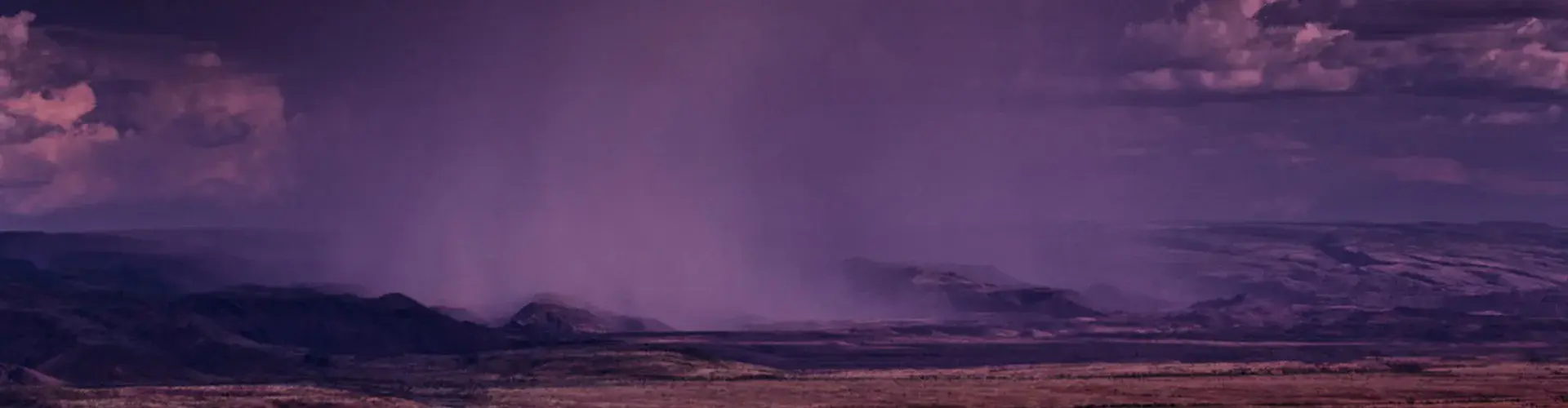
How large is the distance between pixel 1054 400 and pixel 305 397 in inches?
2515

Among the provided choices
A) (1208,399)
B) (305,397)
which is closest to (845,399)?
(1208,399)

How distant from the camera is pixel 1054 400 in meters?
170

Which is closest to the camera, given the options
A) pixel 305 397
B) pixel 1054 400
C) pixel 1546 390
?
pixel 305 397

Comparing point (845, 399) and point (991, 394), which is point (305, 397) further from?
point (991, 394)

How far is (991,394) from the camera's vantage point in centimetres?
17712

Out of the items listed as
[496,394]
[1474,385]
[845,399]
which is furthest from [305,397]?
[1474,385]

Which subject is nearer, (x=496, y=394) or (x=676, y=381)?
(x=496, y=394)

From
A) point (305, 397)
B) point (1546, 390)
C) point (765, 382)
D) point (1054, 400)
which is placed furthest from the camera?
point (765, 382)

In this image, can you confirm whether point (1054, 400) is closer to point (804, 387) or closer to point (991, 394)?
point (991, 394)

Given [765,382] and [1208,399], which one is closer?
[1208,399]

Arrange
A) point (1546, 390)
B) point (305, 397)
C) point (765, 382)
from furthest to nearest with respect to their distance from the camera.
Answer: point (765, 382), point (1546, 390), point (305, 397)

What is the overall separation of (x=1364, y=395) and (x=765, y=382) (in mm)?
58193

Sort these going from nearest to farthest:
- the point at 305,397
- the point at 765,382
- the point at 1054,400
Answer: the point at 305,397
the point at 1054,400
the point at 765,382

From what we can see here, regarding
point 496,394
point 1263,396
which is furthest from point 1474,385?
point 496,394
